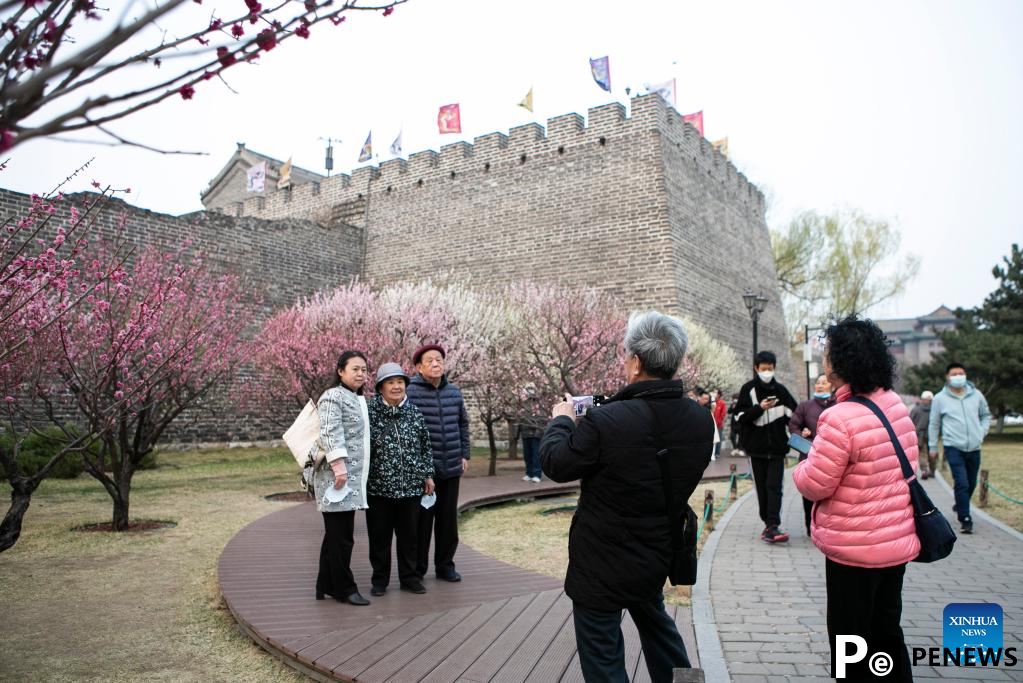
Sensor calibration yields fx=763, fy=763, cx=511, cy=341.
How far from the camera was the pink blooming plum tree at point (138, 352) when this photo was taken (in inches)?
272

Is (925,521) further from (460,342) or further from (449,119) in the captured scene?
(449,119)

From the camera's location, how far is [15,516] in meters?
4.47

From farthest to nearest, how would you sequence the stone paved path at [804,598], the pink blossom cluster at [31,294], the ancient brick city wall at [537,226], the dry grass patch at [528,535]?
the ancient brick city wall at [537,226]
the dry grass patch at [528,535]
the pink blossom cluster at [31,294]
the stone paved path at [804,598]

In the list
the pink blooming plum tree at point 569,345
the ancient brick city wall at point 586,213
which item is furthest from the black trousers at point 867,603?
the ancient brick city wall at point 586,213

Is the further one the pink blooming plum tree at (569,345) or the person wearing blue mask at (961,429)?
the pink blooming plum tree at (569,345)

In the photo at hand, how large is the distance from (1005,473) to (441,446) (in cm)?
1357

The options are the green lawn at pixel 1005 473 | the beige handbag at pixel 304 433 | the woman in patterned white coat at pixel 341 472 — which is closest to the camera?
the woman in patterned white coat at pixel 341 472

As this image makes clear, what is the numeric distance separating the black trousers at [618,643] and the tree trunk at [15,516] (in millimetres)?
3433

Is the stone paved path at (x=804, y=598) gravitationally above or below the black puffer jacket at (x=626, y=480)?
below

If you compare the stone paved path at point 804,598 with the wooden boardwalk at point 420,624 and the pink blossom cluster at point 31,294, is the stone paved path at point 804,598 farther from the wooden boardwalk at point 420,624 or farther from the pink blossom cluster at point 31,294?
the pink blossom cluster at point 31,294

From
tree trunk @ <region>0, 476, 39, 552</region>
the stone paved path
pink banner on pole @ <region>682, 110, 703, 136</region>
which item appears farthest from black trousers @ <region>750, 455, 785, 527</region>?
pink banner on pole @ <region>682, 110, 703, 136</region>

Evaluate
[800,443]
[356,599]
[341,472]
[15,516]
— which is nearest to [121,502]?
[15,516]

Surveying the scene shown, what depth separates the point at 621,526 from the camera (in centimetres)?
278

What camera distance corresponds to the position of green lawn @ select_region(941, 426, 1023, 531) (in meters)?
9.16
